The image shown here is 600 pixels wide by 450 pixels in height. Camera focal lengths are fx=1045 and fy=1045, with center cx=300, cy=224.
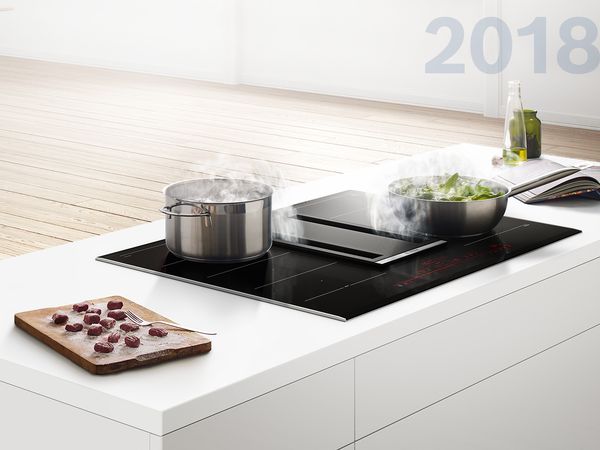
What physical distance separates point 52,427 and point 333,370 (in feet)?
1.19

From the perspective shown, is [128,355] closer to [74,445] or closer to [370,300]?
[74,445]

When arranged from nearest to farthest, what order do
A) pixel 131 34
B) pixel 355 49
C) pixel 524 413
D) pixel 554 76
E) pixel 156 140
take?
1. pixel 524 413
2. pixel 156 140
3. pixel 554 76
4. pixel 355 49
5. pixel 131 34

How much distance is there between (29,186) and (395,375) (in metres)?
3.52

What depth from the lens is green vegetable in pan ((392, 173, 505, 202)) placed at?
1865 mm

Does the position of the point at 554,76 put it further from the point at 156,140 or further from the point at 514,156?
the point at 514,156

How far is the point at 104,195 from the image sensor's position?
4543mm

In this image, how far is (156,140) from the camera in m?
5.80

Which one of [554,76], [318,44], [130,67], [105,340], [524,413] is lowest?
[524,413]

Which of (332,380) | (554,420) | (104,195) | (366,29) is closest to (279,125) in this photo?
(366,29)

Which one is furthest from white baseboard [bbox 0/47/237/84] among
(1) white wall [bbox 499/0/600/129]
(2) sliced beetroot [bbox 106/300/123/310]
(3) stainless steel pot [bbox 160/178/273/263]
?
(2) sliced beetroot [bbox 106/300/123/310]

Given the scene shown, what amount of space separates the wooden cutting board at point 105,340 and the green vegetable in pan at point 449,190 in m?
0.66

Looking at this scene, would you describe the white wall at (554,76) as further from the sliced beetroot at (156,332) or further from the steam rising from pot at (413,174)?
the sliced beetroot at (156,332)

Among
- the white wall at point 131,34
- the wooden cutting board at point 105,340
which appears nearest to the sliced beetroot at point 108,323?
the wooden cutting board at point 105,340

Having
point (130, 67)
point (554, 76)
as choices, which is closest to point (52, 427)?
point (554, 76)
